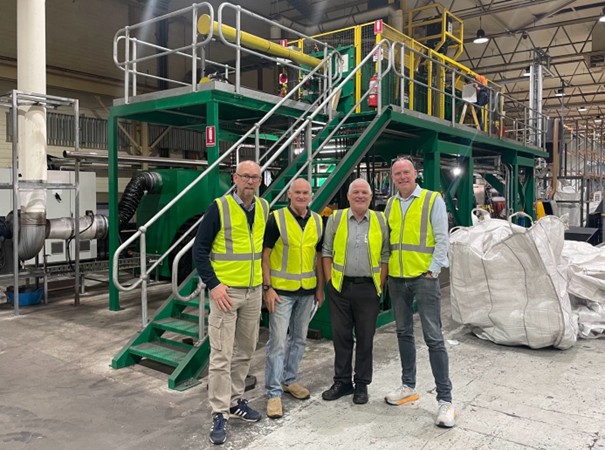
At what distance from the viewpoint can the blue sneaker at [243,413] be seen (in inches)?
150

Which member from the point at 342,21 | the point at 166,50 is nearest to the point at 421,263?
the point at 166,50

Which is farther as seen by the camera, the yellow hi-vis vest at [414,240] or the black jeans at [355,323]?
the black jeans at [355,323]

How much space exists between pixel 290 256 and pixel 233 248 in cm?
52

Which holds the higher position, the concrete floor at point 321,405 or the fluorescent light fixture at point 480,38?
the fluorescent light fixture at point 480,38

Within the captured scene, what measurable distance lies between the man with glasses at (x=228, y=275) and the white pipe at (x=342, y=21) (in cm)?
1157

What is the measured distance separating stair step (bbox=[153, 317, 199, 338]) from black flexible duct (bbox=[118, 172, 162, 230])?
406cm

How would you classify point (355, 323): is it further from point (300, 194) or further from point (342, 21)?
point (342, 21)

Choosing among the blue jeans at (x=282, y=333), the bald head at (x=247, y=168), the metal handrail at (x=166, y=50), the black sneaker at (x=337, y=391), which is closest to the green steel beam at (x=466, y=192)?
the metal handrail at (x=166, y=50)

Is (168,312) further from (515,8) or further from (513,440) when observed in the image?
(515,8)

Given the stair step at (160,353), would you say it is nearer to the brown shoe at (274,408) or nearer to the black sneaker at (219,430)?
the brown shoe at (274,408)

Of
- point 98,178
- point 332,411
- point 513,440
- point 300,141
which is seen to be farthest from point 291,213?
point 98,178

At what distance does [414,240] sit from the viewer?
3.86m

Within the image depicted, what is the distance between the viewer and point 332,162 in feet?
23.1

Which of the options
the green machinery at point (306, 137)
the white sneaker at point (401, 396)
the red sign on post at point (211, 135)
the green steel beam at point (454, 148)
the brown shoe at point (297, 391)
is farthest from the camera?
the green steel beam at point (454, 148)
